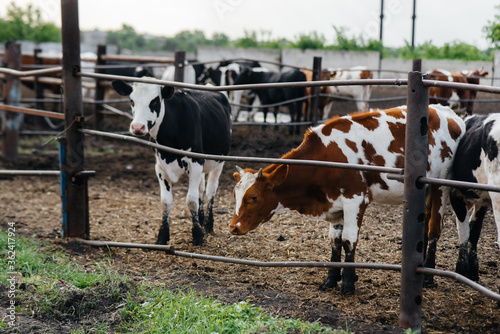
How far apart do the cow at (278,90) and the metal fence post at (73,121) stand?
679 cm

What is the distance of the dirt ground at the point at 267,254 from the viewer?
319 centimetres

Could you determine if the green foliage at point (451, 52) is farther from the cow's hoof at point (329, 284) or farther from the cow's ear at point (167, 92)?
the cow's hoof at point (329, 284)

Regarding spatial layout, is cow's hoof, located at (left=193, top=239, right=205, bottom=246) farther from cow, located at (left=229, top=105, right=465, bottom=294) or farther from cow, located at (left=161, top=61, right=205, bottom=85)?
cow, located at (left=161, top=61, right=205, bottom=85)

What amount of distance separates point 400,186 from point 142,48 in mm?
34614

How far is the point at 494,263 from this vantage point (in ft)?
13.3

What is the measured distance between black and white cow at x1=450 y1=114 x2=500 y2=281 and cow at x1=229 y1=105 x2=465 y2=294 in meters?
0.12

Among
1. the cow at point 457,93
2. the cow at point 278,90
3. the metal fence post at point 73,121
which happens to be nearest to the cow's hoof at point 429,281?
the metal fence post at point 73,121

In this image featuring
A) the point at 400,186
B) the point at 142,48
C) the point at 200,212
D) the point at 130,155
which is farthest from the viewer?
the point at 142,48

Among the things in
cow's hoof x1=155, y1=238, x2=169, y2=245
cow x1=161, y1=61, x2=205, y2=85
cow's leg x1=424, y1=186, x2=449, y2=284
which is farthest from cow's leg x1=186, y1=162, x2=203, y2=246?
cow x1=161, y1=61, x2=205, y2=85

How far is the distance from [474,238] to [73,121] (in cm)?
319

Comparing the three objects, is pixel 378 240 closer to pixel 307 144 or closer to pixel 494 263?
pixel 494 263

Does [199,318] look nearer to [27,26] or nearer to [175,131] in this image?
[175,131]

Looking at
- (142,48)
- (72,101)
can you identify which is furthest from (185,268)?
(142,48)

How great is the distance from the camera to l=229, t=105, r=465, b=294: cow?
3525 mm
